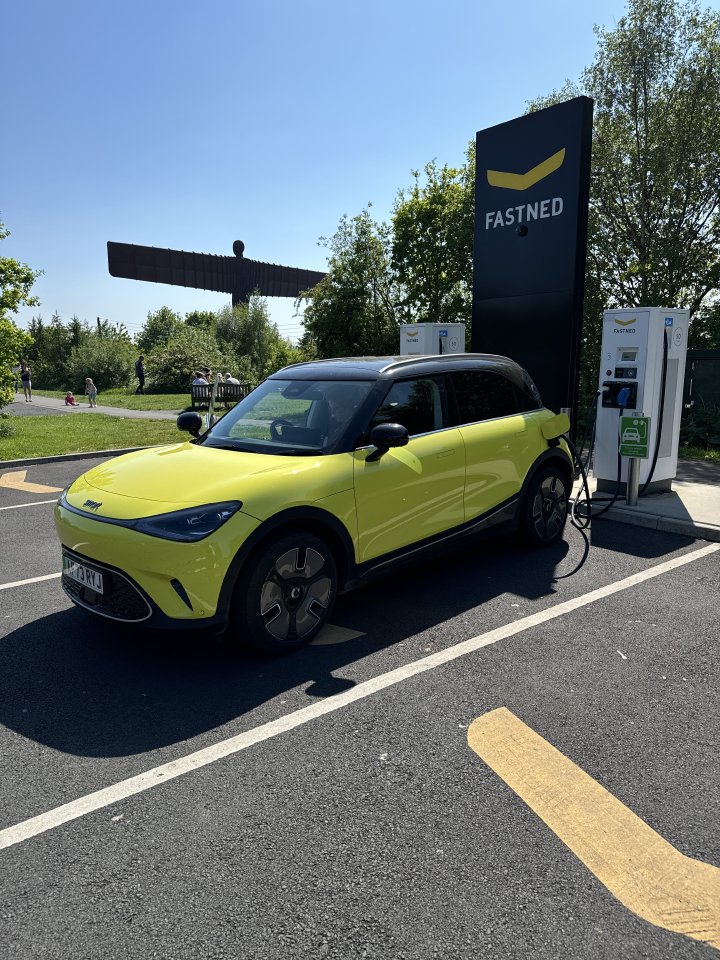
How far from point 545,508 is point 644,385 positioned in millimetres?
2307

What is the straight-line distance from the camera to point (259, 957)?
2055 millimetres

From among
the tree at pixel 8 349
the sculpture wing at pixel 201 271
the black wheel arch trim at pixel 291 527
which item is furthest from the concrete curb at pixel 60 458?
the sculpture wing at pixel 201 271

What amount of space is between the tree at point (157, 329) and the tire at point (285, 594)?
147 ft

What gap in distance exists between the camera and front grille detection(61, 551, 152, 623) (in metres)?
3.69

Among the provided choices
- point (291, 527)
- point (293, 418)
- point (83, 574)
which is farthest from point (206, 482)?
point (293, 418)

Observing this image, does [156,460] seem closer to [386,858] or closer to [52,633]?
[52,633]

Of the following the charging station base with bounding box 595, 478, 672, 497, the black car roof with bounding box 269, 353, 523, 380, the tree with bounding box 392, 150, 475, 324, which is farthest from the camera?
the tree with bounding box 392, 150, 475, 324

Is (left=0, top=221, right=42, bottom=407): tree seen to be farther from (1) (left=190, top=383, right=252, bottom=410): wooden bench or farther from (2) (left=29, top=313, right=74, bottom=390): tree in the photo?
(2) (left=29, top=313, right=74, bottom=390): tree

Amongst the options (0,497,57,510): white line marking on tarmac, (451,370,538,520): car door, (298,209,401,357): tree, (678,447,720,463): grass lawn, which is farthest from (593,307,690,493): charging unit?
(298,209,401,357): tree

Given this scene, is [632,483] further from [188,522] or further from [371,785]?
[371,785]

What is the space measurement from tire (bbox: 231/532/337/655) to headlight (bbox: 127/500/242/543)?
0.30 meters

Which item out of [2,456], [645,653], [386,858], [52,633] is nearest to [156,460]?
[52,633]

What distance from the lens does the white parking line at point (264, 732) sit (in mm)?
2686

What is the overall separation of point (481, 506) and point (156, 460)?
239cm
